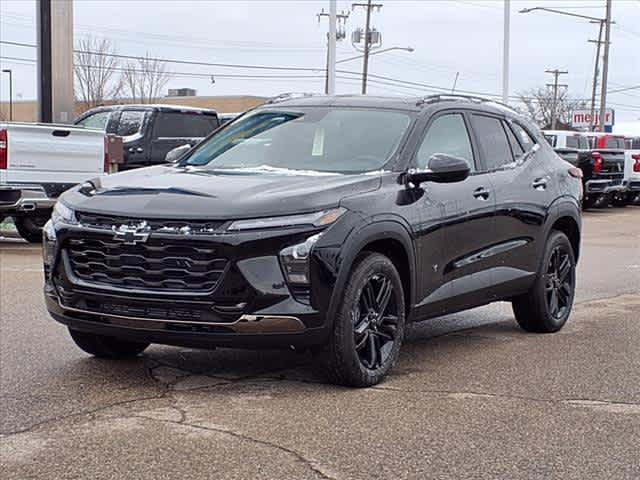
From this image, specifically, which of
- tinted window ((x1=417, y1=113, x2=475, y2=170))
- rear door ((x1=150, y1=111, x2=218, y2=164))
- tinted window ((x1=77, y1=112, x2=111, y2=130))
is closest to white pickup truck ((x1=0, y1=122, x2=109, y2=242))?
rear door ((x1=150, y1=111, x2=218, y2=164))

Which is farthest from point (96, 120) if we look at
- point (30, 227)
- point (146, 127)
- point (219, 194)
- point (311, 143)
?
point (219, 194)

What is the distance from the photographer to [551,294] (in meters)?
8.34

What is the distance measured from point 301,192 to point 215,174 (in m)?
0.91

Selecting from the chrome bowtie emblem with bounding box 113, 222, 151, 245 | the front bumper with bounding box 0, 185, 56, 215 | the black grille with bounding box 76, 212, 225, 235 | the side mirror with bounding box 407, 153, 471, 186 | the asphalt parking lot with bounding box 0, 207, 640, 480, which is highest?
the side mirror with bounding box 407, 153, 471, 186

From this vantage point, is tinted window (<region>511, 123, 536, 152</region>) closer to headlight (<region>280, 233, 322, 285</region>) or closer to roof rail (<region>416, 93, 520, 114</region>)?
roof rail (<region>416, 93, 520, 114</region>)

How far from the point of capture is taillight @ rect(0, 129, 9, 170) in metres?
13.5

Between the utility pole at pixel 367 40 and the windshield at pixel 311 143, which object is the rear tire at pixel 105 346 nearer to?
the windshield at pixel 311 143

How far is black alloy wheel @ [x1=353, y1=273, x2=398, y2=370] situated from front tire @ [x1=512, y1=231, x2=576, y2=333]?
2.09 m

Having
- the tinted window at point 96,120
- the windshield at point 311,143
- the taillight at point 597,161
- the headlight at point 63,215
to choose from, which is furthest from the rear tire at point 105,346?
the taillight at point 597,161

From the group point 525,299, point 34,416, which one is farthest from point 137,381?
point 525,299

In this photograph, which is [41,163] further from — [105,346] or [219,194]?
[219,194]

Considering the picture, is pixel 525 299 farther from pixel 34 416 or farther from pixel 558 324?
pixel 34 416

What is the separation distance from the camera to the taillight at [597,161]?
86.0 ft

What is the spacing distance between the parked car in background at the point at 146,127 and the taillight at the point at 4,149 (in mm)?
5047
